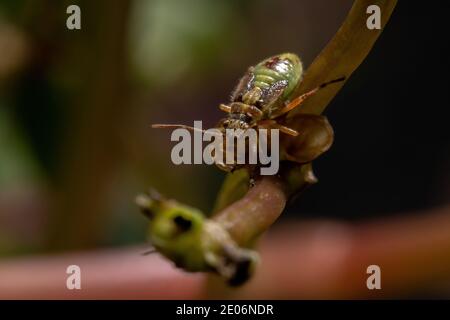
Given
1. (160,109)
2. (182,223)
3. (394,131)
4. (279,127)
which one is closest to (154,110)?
(160,109)

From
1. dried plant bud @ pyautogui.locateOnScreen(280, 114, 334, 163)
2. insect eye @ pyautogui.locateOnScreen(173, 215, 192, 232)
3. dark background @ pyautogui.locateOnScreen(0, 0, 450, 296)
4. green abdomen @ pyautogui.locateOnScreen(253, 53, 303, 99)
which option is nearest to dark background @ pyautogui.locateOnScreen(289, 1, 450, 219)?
dark background @ pyautogui.locateOnScreen(0, 0, 450, 296)

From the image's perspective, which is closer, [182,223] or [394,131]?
[182,223]

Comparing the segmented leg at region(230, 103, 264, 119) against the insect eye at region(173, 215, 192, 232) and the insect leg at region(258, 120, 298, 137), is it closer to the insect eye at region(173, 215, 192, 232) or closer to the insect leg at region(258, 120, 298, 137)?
the insect leg at region(258, 120, 298, 137)

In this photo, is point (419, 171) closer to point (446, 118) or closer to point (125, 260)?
point (446, 118)

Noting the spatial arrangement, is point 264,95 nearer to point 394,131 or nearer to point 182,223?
point 182,223

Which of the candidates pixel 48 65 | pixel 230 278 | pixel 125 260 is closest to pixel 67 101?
pixel 48 65

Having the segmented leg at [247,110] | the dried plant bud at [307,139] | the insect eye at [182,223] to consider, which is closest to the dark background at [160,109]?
the segmented leg at [247,110]
